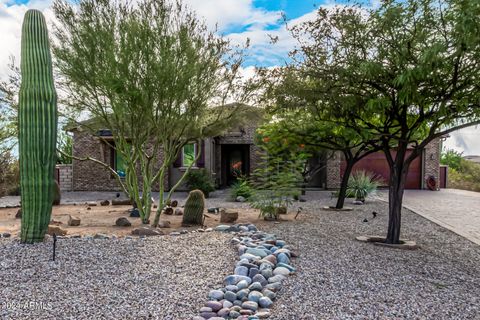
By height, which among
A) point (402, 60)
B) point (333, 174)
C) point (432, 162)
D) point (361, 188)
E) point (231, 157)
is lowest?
point (361, 188)

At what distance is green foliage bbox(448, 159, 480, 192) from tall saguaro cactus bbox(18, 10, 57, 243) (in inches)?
854

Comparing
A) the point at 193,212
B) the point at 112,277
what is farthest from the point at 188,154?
the point at 112,277

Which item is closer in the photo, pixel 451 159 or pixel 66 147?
pixel 66 147

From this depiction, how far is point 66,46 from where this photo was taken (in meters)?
7.36

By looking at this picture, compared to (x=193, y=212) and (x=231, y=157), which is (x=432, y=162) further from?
(x=193, y=212)

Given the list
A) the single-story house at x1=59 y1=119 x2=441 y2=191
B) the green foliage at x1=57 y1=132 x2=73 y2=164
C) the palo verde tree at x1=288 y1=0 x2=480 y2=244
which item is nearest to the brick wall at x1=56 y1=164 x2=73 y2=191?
the single-story house at x1=59 y1=119 x2=441 y2=191

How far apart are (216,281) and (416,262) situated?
2.79 metres

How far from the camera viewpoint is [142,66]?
6.38 m

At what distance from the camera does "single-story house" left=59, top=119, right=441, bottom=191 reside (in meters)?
17.0

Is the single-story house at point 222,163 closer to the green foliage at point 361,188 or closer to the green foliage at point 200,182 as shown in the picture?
the green foliage at point 200,182

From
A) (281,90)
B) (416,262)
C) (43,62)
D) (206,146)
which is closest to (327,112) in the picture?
(281,90)

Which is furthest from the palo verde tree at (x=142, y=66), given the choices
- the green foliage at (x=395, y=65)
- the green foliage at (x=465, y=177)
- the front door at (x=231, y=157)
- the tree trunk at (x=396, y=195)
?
the green foliage at (x=465, y=177)

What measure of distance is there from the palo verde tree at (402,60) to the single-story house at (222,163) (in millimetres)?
9956

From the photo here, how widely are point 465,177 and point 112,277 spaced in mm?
24502
